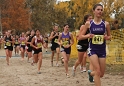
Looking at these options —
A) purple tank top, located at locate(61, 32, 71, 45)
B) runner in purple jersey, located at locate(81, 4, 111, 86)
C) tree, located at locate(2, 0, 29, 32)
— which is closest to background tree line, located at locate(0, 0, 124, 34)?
tree, located at locate(2, 0, 29, 32)

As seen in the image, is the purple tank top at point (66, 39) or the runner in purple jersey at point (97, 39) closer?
the runner in purple jersey at point (97, 39)

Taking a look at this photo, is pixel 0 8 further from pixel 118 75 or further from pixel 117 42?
pixel 118 75

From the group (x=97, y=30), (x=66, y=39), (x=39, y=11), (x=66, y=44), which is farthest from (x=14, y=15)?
(x=97, y=30)

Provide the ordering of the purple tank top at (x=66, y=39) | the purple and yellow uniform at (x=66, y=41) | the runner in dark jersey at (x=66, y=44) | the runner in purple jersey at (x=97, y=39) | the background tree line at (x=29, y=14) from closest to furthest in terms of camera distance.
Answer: the runner in purple jersey at (x=97, y=39)
the runner in dark jersey at (x=66, y=44)
the purple and yellow uniform at (x=66, y=41)
the purple tank top at (x=66, y=39)
the background tree line at (x=29, y=14)

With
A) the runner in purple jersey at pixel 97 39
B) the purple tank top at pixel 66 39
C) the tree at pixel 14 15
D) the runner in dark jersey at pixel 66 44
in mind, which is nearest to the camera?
the runner in purple jersey at pixel 97 39

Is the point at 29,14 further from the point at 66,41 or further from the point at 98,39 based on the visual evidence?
the point at 98,39

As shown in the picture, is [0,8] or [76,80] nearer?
[76,80]

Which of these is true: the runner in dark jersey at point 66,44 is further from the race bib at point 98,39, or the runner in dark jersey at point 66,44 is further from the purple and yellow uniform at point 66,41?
the race bib at point 98,39

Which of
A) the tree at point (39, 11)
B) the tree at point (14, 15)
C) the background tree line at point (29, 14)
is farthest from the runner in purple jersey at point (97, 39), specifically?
the tree at point (14, 15)

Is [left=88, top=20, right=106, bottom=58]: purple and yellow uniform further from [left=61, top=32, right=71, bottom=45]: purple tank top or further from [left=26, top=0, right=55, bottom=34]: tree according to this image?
[left=26, top=0, right=55, bottom=34]: tree

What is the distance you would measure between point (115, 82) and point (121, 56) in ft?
19.0

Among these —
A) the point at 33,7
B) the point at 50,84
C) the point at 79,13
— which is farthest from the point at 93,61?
the point at 33,7

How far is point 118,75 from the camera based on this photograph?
1106 cm

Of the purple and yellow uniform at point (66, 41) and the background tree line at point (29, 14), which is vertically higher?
the background tree line at point (29, 14)
